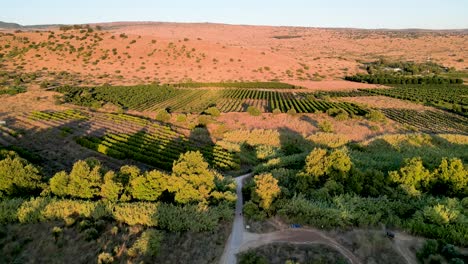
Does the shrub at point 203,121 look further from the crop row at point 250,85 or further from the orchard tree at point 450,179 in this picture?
the crop row at point 250,85

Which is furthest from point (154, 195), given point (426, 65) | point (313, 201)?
point (426, 65)

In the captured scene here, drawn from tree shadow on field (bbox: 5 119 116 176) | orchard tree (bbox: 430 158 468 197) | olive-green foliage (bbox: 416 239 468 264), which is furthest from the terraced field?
olive-green foliage (bbox: 416 239 468 264)

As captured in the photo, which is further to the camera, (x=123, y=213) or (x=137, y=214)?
(x=123, y=213)

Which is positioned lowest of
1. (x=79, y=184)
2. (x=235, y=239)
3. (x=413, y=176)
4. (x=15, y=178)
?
(x=235, y=239)

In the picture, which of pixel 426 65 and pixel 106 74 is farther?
pixel 426 65

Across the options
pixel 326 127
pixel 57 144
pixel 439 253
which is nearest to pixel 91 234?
pixel 439 253

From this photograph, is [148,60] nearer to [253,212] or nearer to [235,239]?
[253,212]

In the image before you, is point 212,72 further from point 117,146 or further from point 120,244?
point 120,244
